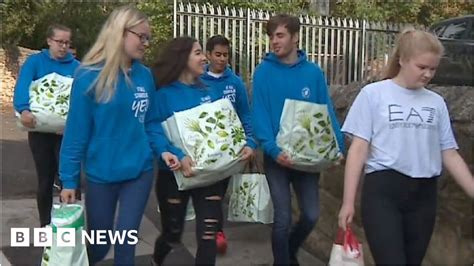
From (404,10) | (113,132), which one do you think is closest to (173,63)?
(113,132)

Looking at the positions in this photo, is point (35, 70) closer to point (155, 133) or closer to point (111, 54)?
point (155, 133)

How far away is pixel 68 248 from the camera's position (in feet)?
11.2

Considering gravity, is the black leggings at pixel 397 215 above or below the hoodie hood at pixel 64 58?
below

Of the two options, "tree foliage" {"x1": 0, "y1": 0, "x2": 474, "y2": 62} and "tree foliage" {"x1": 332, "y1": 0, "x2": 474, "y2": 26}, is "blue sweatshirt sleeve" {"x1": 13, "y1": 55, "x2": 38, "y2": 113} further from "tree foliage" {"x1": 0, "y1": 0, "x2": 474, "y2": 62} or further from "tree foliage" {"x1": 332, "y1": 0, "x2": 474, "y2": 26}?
"tree foliage" {"x1": 332, "y1": 0, "x2": 474, "y2": 26}

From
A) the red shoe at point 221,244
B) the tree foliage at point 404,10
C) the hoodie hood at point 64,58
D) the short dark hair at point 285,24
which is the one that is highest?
the tree foliage at point 404,10

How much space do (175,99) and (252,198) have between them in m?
1.00

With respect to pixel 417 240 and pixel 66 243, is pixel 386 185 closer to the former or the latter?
pixel 417 240

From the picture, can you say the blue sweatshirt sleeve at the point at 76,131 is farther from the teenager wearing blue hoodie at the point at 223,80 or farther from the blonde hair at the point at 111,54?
the teenager wearing blue hoodie at the point at 223,80

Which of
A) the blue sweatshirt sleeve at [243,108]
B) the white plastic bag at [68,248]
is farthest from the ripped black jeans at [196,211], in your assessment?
the white plastic bag at [68,248]

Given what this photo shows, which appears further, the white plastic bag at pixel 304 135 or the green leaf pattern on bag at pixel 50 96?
the green leaf pattern on bag at pixel 50 96

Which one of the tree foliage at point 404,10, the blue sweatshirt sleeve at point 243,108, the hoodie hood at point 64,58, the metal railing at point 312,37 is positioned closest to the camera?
the blue sweatshirt sleeve at point 243,108

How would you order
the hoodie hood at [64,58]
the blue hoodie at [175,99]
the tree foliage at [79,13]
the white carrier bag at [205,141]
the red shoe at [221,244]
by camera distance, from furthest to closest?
the tree foliage at [79,13], the hoodie hood at [64,58], the red shoe at [221,244], the blue hoodie at [175,99], the white carrier bag at [205,141]

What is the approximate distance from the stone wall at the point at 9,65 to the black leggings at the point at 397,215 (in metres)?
13.2

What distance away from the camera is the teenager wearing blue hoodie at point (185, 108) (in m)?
4.01
